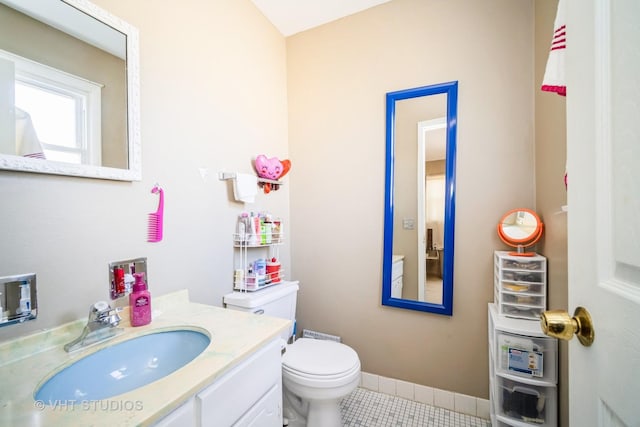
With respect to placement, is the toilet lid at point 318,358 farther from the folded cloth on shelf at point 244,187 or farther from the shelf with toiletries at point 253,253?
the folded cloth on shelf at point 244,187

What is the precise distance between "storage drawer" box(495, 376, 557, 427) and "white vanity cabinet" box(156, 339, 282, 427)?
41.1 inches

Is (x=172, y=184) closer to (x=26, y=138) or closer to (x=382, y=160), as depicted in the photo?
(x=26, y=138)

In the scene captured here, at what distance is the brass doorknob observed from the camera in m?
0.45

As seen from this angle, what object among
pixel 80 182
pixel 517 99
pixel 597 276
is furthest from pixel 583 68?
pixel 80 182

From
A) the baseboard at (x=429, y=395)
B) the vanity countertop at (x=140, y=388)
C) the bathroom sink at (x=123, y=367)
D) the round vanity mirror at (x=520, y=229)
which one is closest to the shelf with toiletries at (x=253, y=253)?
the vanity countertop at (x=140, y=388)

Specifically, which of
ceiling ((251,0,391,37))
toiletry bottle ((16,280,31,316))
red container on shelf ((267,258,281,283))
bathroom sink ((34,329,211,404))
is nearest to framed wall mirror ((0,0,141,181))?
Result: toiletry bottle ((16,280,31,316))

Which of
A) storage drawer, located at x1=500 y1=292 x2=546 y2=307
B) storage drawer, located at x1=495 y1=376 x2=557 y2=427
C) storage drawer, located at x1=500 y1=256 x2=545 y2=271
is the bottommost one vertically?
storage drawer, located at x1=495 y1=376 x2=557 y2=427

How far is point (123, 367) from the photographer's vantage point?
872 millimetres

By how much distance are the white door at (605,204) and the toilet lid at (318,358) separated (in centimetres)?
97

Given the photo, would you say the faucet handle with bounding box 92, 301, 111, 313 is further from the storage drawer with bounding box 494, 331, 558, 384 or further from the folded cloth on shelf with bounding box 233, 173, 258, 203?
the storage drawer with bounding box 494, 331, 558, 384

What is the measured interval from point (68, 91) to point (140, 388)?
100cm

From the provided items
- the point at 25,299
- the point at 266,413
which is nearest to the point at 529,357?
the point at 266,413

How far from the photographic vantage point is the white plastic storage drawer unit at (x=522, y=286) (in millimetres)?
1245

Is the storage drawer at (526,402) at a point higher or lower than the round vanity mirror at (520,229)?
lower
